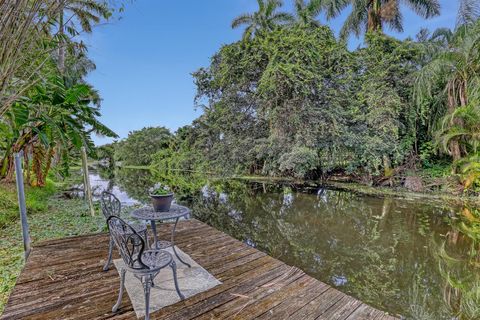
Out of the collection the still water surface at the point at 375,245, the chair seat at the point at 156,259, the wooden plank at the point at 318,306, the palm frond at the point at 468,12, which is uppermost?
the palm frond at the point at 468,12

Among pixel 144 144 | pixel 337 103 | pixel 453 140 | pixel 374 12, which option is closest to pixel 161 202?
pixel 337 103

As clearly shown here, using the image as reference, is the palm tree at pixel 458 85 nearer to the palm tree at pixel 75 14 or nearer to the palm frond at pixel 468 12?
the palm frond at pixel 468 12

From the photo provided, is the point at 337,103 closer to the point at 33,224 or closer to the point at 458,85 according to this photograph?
the point at 458,85

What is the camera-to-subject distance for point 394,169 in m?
11.5

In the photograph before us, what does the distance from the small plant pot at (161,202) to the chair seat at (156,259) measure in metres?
0.76

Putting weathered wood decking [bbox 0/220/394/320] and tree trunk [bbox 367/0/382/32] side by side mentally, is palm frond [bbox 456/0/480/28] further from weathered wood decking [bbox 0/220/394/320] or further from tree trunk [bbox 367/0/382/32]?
weathered wood decking [bbox 0/220/394/320]

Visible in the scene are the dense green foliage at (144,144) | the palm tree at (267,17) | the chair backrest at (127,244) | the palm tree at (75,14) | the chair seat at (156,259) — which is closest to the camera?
the chair backrest at (127,244)

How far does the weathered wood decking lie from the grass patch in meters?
0.32

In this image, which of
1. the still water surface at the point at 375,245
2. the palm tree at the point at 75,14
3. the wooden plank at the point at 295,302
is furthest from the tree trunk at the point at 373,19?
the wooden plank at the point at 295,302

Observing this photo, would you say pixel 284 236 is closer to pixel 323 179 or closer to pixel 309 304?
pixel 309 304

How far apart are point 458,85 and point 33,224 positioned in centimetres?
1468

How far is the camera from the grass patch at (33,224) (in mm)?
3090

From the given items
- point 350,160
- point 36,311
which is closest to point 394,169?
point 350,160

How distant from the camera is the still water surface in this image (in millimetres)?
3092
